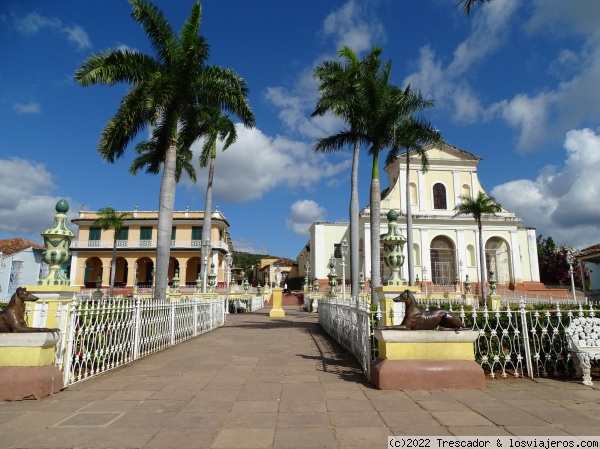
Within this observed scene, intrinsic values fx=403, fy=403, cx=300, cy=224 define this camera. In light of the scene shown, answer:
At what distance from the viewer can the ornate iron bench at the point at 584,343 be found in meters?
5.46

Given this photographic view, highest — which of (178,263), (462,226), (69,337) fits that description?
(462,226)

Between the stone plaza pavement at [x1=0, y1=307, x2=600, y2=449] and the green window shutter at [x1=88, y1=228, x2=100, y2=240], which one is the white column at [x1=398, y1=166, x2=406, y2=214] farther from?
the stone plaza pavement at [x1=0, y1=307, x2=600, y2=449]

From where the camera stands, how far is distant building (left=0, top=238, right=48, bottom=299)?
27516 mm

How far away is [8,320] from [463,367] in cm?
569

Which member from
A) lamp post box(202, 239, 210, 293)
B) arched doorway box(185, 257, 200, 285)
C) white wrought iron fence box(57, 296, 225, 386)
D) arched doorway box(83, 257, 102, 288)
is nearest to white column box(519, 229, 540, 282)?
lamp post box(202, 239, 210, 293)

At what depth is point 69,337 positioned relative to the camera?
5398 millimetres

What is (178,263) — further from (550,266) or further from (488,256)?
(550,266)

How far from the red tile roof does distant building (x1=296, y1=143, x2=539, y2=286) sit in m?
23.2

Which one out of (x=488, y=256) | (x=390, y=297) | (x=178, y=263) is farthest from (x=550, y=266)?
(x=390, y=297)

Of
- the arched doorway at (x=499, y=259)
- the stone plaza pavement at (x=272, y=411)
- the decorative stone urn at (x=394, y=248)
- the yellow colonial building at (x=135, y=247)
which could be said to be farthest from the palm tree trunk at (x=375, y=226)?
the yellow colonial building at (x=135, y=247)

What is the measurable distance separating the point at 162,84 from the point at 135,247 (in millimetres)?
29336

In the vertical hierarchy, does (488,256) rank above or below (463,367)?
above

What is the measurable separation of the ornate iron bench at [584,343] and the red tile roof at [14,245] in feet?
108

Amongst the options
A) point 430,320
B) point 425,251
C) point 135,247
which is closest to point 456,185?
point 425,251
